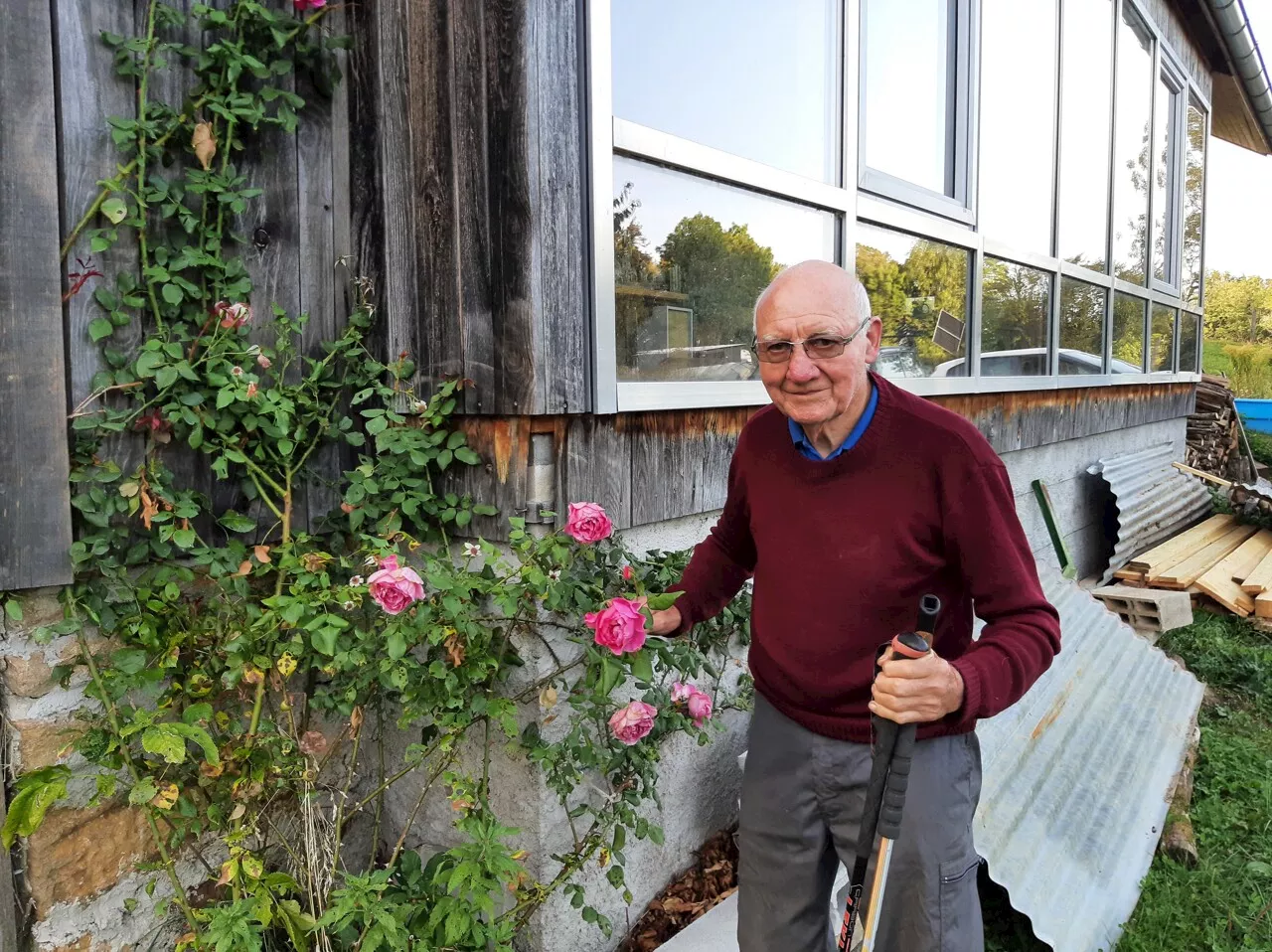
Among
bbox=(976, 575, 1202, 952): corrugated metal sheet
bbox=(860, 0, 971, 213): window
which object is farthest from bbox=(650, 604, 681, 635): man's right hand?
bbox=(860, 0, 971, 213): window

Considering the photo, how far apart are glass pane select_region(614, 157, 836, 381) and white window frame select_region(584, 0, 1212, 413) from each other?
0.05m

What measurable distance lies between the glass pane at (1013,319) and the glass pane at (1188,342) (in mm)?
4256

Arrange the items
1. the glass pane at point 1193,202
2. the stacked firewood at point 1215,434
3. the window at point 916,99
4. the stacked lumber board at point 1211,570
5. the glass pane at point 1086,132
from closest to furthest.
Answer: the window at point 916,99 → the glass pane at point 1086,132 → the stacked lumber board at point 1211,570 → the glass pane at point 1193,202 → the stacked firewood at point 1215,434

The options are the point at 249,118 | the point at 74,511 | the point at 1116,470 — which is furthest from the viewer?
the point at 1116,470

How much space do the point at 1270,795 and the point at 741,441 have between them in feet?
10.0

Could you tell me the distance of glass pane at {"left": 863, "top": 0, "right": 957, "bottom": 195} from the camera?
3.49m

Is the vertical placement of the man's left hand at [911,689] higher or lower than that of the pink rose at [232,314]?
lower

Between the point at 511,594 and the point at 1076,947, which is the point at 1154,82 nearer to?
the point at 1076,947

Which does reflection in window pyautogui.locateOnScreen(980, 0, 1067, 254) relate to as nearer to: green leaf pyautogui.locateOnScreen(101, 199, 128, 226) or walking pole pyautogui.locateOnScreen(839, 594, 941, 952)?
walking pole pyautogui.locateOnScreen(839, 594, 941, 952)

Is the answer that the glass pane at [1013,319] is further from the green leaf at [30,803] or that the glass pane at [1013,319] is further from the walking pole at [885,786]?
the green leaf at [30,803]

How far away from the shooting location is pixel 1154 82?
6938mm

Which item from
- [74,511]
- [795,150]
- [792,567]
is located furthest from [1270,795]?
[74,511]

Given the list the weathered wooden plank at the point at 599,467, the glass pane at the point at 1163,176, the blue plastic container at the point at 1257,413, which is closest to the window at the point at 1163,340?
the glass pane at the point at 1163,176

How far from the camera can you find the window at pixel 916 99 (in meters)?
3.48
